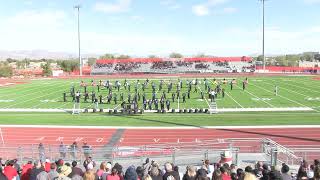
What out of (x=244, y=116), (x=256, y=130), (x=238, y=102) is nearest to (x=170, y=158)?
(x=256, y=130)

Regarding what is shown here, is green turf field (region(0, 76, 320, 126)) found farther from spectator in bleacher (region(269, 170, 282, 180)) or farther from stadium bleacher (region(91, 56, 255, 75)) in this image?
stadium bleacher (region(91, 56, 255, 75))

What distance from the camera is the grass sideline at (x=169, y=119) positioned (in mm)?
27656

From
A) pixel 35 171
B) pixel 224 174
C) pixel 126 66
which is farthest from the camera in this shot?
pixel 126 66

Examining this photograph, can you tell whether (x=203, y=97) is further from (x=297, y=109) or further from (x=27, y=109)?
(x=27, y=109)

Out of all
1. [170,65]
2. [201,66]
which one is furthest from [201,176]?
[170,65]

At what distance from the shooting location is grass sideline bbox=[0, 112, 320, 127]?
1089 inches

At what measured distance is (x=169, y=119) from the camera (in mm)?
29578

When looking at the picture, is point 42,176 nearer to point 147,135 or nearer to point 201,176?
point 201,176

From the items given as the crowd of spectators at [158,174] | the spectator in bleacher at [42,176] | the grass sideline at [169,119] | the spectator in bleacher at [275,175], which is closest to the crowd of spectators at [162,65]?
the grass sideline at [169,119]

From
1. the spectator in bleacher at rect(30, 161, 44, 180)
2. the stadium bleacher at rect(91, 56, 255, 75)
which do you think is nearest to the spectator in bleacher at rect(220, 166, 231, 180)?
the spectator in bleacher at rect(30, 161, 44, 180)

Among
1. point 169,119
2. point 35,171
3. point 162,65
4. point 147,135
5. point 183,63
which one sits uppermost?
point 183,63

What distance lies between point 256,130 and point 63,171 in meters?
17.7

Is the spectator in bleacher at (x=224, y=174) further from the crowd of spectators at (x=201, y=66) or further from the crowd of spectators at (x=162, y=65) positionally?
the crowd of spectators at (x=201, y=66)

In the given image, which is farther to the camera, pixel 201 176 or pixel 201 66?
pixel 201 66
